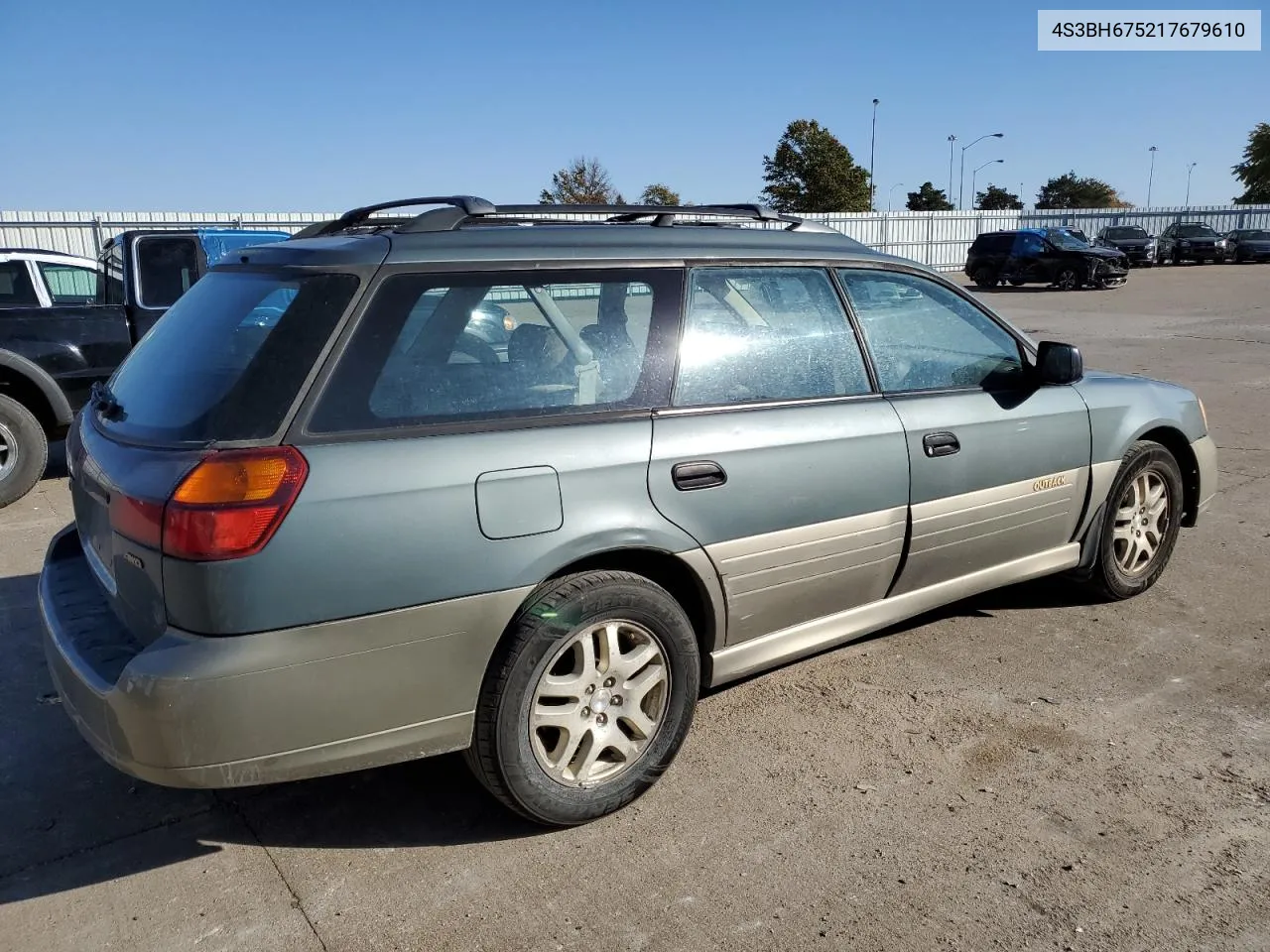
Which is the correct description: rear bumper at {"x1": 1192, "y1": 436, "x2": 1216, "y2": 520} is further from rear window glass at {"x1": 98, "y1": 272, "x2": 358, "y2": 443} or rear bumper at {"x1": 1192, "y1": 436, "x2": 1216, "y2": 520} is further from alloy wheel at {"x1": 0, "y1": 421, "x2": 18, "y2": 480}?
alloy wheel at {"x1": 0, "y1": 421, "x2": 18, "y2": 480}

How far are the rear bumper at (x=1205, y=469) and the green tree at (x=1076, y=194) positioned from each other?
115m

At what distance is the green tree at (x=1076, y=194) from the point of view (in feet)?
364

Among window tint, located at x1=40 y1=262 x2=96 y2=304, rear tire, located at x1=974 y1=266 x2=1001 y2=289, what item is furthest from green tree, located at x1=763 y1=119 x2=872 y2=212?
window tint, located at x1=40 y1=262 x2=96 y2=304

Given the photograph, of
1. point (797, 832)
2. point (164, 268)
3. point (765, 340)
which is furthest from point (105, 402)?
point (164, 268)

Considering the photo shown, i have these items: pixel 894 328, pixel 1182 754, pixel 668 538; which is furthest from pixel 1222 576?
pixel 668 538

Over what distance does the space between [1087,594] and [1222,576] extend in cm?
91

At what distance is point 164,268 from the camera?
8.20 meters

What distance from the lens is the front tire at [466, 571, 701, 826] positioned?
2896 millimetres

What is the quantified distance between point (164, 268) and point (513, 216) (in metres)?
5.85

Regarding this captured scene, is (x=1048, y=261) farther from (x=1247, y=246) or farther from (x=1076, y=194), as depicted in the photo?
(x=1076, y=194)

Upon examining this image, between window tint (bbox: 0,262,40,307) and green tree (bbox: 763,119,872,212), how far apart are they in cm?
5269

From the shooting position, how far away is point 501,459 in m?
2.86

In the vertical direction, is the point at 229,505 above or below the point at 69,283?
below

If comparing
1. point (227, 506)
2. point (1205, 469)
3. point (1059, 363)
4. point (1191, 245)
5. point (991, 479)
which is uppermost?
point (1191, 245)
